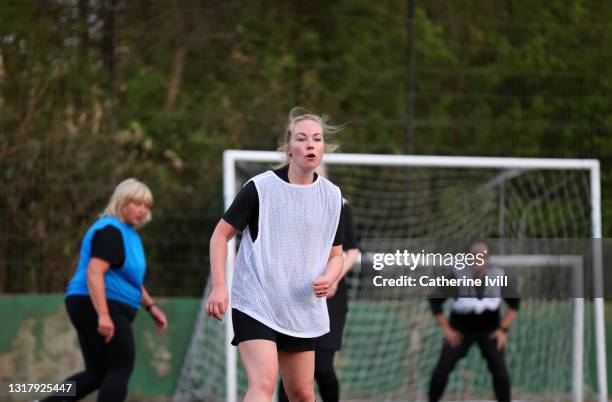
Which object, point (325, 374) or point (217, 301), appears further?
point (325, 374)

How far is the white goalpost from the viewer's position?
9.68 metres

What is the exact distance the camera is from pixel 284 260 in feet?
16.7

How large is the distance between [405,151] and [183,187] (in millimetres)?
2050

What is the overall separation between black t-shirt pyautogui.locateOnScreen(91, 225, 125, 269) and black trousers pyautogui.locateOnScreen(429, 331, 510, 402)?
2777 mm

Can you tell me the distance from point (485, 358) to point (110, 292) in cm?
291

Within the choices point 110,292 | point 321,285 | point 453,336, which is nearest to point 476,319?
point 453,336

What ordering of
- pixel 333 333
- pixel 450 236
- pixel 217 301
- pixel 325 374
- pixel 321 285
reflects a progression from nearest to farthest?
pixel 217 301, pixel 321 285, pixel 333 333, pixel 325 374, pixel 450 236

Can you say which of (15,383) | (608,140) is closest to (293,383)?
(15,383)

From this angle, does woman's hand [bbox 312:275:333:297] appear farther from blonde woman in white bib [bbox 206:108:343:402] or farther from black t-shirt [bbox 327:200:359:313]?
black t-shirt [bbox 327:200:359:313]

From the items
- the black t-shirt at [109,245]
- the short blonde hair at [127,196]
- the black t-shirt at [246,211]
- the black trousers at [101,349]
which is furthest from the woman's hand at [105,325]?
the black t-shirt at [246,211]

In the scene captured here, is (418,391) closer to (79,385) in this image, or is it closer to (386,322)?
(386,322)

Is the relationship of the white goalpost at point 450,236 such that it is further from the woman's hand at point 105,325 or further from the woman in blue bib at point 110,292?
the woman's hand at point 105,325

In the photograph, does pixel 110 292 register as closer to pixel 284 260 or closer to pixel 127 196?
pixel 127 196

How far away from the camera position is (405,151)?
10.5 meters
